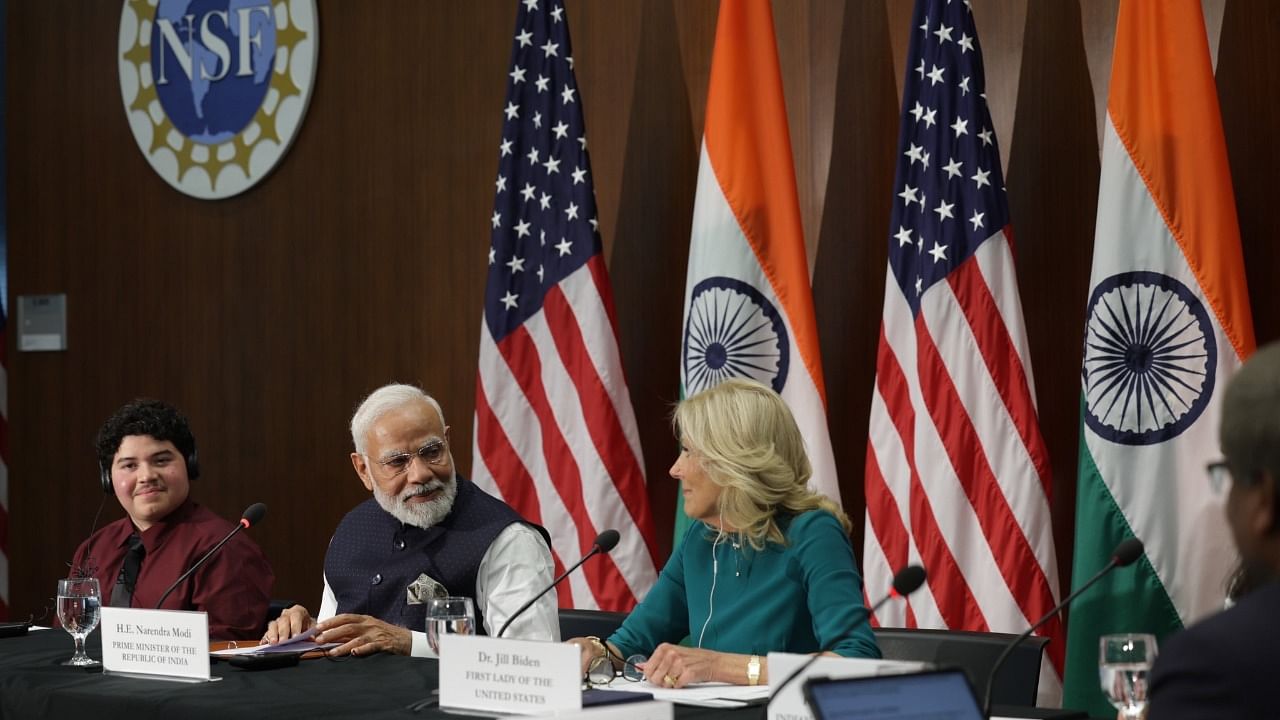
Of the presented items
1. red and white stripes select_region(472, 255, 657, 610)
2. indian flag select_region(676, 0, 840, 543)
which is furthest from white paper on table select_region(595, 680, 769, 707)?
red and white stripes select_region(472, 255, 657, 610)

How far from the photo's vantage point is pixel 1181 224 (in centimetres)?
403

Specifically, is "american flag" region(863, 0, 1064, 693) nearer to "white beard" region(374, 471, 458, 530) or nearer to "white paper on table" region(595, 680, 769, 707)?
"white beard" region(374, 471, 458, 530)

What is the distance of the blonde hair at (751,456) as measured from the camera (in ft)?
10.1

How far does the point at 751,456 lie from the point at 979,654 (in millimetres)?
590

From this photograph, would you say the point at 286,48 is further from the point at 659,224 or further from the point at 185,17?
the point at 659,224

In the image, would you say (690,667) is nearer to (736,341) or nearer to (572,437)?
(736,341)

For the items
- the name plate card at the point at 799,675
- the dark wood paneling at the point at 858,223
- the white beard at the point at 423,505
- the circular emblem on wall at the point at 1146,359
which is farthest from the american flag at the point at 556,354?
the name plate card at the point at 799,675

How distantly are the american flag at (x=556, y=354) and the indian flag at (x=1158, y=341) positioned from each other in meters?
1.48

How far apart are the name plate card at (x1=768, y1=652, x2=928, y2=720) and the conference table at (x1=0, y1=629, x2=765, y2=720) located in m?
0.17

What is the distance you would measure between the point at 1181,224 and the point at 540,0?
2253 mm

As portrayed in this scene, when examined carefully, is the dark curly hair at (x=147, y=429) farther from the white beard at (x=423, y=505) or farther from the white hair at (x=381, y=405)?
the white beard at (x=423, y=505)

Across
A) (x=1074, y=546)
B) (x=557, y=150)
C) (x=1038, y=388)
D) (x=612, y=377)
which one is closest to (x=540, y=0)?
(x=557, y=150)

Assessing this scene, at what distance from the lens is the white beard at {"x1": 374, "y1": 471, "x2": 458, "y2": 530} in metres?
3.56

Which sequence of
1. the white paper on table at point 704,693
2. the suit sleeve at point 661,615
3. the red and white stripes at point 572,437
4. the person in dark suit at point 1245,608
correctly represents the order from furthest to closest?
the red and white stripes at point 572,437, the suit sleeve at point 661,615, the white paper on table at point 704,693, the person in dark suit at point 1245,608
